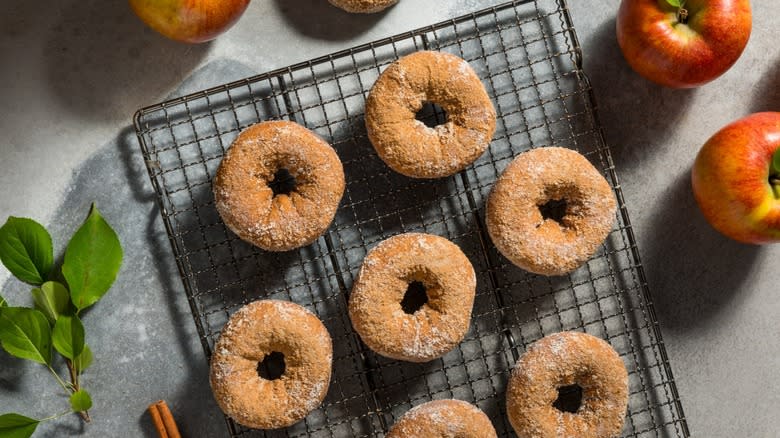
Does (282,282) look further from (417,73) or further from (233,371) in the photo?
(417,73)

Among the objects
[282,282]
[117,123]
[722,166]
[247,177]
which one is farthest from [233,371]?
[722,166]

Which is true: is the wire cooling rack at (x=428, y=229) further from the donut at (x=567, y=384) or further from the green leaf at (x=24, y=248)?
the green leaf at (x=24, y=248)

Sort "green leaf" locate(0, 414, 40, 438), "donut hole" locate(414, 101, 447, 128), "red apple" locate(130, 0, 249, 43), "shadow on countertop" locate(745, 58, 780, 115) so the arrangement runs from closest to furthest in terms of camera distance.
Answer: "red apple" locate(130, 0, 249, 43)
"green leaf" locate(0, 414, 40, 438)
"donut hole" locate(414, 101, 447, 128)
"shadow on countertop" locate(745, 58, 780, 115)

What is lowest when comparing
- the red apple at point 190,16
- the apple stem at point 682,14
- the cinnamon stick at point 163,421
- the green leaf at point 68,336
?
the cinnamon stick at point 163,421

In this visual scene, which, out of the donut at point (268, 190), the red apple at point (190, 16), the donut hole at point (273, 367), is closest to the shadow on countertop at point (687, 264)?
the donut at point (268, 190)

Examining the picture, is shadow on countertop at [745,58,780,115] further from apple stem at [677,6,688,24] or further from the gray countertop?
apple stem at [677,6,688,24]

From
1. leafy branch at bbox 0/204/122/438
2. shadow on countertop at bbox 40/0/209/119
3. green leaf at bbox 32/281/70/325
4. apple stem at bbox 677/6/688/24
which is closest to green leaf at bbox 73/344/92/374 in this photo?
leafy branch at bbox 0/204/122/438
